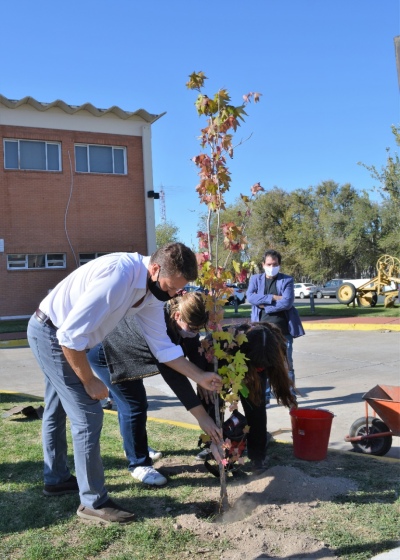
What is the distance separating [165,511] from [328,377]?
19.3 feet

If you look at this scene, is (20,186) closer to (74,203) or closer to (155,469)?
A: (74,203)

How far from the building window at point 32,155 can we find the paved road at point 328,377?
9665 millimetres

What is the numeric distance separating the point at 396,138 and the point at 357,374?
17631 millimetres

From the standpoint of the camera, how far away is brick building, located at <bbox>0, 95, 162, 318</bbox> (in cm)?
2177

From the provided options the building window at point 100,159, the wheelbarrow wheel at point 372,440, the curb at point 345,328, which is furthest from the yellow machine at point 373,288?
the wheelbarrow wheel at point 372,440

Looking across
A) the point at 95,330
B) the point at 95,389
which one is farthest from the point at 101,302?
the point at 95,389

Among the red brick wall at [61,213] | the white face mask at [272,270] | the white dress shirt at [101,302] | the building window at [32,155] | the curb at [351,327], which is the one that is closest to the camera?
the white dress shirt at [101,302]

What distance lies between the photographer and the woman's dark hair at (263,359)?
14.0ft

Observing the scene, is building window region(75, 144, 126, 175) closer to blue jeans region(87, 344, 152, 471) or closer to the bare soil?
blue jeans region(87, 344, 152, 471)

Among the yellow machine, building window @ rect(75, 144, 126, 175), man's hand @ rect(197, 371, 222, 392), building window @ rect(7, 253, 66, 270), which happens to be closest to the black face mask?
man's hand @ rect(197, 371, 222, 392)

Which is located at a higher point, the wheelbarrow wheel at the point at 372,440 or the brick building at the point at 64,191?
the brick building at the point at 64,191

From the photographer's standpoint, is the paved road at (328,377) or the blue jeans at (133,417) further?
the paved road at (328,377)

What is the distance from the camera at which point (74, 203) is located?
22672mm

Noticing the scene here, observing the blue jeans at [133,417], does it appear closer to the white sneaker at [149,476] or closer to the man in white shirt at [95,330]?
the white sneaker at [149,476]
